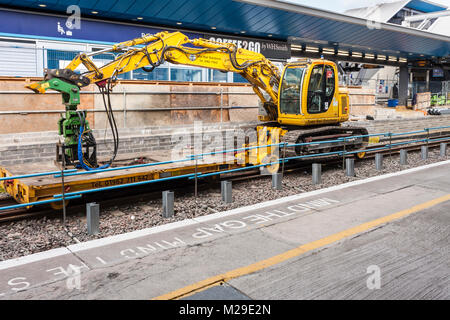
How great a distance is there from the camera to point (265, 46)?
21875mm

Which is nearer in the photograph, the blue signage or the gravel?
the gravel

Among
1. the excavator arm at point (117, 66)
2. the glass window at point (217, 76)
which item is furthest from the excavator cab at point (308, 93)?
the glass window at point (217, 76)

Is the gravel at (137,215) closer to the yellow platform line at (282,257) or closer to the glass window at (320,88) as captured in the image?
the glass window at (320,88)

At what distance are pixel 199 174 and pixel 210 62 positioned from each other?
3656 mm

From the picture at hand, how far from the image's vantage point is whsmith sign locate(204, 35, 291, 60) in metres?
20.5

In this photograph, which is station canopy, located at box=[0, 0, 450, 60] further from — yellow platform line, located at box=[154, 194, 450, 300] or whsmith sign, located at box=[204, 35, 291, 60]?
yellow platform line, located at box=[154, 194, 450, 300]

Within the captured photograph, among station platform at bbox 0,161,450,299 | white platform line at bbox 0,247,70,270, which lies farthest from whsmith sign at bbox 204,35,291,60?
white platform line at bbox 0,247,70,270

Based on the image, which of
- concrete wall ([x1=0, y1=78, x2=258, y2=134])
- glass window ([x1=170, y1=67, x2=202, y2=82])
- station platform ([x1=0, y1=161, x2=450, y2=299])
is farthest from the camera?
glass window ([x1=170, y1=67, x2=202, y2=82])

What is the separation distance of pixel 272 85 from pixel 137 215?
7.18 metres

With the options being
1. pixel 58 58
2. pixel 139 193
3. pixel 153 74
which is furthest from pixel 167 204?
pixel 153 74

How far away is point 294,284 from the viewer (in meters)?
5.14

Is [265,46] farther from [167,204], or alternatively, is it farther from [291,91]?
[167,204]

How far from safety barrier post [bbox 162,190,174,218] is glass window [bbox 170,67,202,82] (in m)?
11.2

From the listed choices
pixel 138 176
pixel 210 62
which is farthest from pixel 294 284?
pixel 210 62
